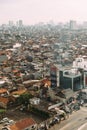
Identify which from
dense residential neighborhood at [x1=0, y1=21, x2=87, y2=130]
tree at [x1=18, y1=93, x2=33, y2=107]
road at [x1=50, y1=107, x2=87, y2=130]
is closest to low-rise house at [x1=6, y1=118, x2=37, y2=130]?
dense residential neighborhood at [x1=0, y1=21, x2=87, y2=130]

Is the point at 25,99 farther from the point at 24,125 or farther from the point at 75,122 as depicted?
the point at 24,125

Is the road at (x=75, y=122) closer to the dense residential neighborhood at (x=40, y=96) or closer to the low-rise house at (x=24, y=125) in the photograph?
the dense residential neighborhood at (x=40, y=96)

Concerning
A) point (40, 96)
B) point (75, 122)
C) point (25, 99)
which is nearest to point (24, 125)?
point (75, 122)

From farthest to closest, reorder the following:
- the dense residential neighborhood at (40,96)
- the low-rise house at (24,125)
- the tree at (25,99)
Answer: the tree at (25,99)
the dense residential neighborhood at (40,96)
the low-rise house at (24,125)

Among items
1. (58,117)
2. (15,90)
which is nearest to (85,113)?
(58,117)

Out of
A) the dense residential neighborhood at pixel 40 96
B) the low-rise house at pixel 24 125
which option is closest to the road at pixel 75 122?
the dense residential neighborhood at pixel 40 96

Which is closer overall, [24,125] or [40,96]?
[24,125]

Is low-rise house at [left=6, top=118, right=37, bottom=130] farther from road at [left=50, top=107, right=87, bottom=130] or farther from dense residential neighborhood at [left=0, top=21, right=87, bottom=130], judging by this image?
road at [left=50, top=107, right=87, bottom=130]

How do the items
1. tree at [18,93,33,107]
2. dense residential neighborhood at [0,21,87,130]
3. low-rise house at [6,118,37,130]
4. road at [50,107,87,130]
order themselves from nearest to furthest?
1. low-rise house at [6,118,37,130]
2. road at [50,107,87,130]
3. dense residential neighborhood at [0,21,87,130]
4. tree at [18,93,33,107]
